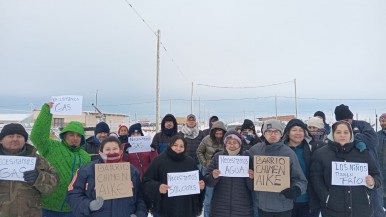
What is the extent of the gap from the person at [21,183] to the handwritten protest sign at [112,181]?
0.61m

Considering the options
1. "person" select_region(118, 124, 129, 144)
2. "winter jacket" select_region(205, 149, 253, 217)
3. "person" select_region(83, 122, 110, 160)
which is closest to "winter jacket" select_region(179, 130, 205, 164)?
"person" select_region(118, 124, 129, 144)

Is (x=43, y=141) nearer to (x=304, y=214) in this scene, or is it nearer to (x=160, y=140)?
(x=160, y=140)

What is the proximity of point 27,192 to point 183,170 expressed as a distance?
1830mm

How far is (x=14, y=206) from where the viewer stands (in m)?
3.45

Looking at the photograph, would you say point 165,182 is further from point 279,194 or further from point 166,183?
point 279,194

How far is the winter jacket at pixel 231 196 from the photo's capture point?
3.97 metres

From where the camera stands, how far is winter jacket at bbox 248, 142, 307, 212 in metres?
3.87

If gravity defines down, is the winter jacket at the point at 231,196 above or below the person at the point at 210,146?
below

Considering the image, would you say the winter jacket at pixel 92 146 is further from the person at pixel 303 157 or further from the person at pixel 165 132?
the person at pixel 303 157

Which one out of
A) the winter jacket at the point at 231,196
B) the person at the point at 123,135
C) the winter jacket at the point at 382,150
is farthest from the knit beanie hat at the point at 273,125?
the winter jacket at the point at 382,150

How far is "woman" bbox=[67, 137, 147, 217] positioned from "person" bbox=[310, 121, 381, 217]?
7.27 ft

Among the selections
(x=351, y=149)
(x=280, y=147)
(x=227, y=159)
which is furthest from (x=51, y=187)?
(x=351, y=149)

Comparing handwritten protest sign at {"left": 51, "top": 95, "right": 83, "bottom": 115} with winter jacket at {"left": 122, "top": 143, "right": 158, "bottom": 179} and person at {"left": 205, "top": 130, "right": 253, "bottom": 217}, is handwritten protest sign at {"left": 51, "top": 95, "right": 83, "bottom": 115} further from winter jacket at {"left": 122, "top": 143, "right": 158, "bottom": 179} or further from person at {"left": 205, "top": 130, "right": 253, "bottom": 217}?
person at {"left": 205, "top": 130, "right": 253, "bottom": 217}

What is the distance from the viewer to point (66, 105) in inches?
176
